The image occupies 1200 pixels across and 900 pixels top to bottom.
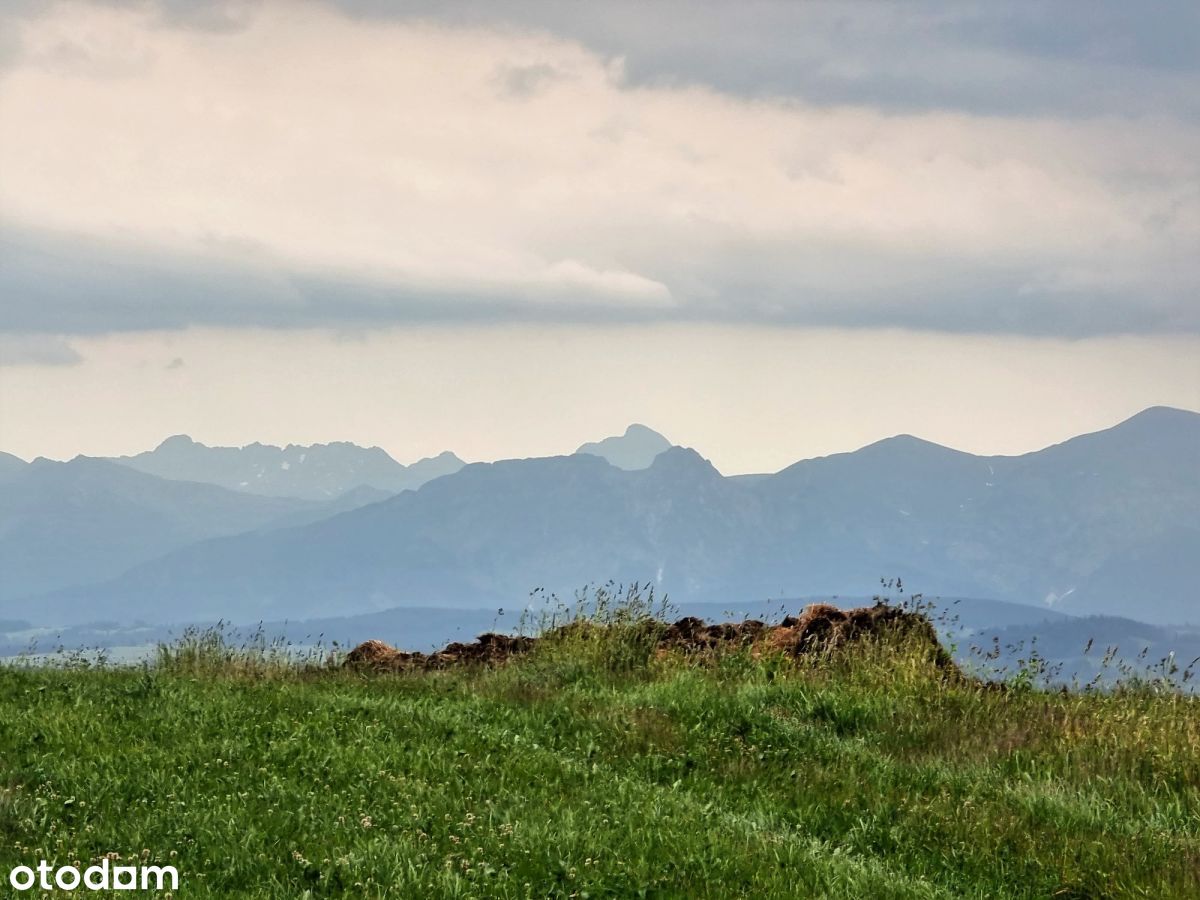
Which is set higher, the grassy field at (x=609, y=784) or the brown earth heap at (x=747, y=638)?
the brown earth heap at (x=747, y=638)

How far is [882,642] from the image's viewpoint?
61.3 feet

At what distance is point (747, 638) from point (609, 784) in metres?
9.03

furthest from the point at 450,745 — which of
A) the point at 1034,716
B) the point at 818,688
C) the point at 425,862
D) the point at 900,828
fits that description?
the point at 1034,716

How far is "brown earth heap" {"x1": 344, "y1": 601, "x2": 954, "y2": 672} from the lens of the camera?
62.0 ft

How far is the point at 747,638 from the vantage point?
19.9m

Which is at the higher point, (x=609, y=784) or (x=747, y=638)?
(x=747, y=638)

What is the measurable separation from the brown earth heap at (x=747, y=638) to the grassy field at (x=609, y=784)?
4.46 ft

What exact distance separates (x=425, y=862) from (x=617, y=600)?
1189cm

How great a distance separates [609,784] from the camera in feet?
36.6

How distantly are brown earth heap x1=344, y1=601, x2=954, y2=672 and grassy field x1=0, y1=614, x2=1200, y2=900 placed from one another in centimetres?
136

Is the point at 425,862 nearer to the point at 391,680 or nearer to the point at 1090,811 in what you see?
the point at 1090,811

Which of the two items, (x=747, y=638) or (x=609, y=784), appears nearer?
(x=609, y=784)

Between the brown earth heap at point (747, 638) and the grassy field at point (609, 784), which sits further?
the brown earth heap at point (747, 638)

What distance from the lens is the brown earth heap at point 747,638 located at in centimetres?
1891
